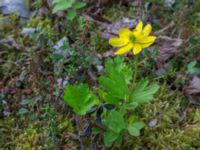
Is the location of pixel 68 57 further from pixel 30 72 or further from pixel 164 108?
pixel 164 108

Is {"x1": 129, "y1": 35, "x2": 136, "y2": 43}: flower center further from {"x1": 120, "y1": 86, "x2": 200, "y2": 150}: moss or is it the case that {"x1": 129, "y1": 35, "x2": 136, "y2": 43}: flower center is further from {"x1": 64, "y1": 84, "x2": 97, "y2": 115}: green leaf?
{"x1": 120, "y1": 86, "x2": 200, "y2": 150}: moss

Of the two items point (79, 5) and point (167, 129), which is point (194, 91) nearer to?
point (167, 129)

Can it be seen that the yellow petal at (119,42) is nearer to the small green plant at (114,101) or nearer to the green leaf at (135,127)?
the small green plant at (114,101)

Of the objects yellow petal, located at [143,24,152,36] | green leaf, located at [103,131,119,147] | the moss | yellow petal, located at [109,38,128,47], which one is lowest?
the moss

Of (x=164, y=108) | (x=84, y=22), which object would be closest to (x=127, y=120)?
(x=164, y=108)

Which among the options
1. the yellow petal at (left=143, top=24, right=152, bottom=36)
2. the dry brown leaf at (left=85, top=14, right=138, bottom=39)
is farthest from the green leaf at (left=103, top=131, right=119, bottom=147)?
the dry brown leaf at (left=85, top=14, right=138, bottom=39)

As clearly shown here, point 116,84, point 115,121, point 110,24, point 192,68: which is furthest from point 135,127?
point 110,24

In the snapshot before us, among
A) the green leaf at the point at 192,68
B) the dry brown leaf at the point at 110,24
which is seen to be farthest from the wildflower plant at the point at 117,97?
the dry brown leaf at the point at 110,24
